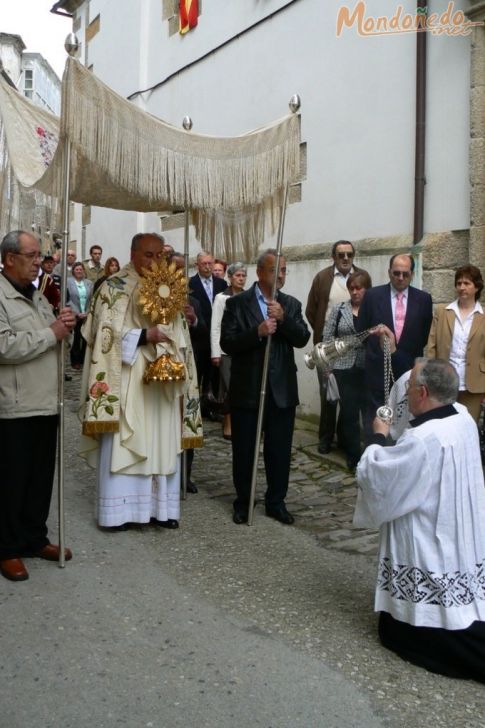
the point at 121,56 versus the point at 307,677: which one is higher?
the point at 121,56

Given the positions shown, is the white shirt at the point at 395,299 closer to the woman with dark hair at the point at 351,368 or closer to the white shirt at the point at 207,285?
the woman with dark hair at the point at 351,368

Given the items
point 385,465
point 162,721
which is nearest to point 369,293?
point 385,465

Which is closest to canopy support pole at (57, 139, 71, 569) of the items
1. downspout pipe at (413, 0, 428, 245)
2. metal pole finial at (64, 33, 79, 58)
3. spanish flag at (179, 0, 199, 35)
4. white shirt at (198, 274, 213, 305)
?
metal pole finial at (64, 33, 79, 58)

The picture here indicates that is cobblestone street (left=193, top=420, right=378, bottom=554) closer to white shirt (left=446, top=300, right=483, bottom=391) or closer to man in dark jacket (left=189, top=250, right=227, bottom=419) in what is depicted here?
man in dark jacket (left=189, top=250, right=227, bottom=419)

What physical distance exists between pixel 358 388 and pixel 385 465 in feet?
11.4

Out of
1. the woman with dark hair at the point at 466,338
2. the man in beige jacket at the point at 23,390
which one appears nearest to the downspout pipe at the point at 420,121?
the woman with dark hair at the point at 466,338

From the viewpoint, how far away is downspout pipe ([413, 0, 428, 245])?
292 inches

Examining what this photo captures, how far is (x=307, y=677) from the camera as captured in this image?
131 inches

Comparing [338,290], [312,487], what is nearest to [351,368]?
[338,290]

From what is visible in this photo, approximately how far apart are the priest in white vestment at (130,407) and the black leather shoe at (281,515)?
2.21 feet

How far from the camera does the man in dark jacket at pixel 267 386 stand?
551 cm

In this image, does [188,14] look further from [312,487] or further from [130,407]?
[130,407]

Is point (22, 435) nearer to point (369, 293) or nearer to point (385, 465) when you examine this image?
point (385, 465)

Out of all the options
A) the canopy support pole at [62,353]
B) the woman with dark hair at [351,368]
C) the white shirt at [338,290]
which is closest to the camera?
the canopy support pole at [62,353]
